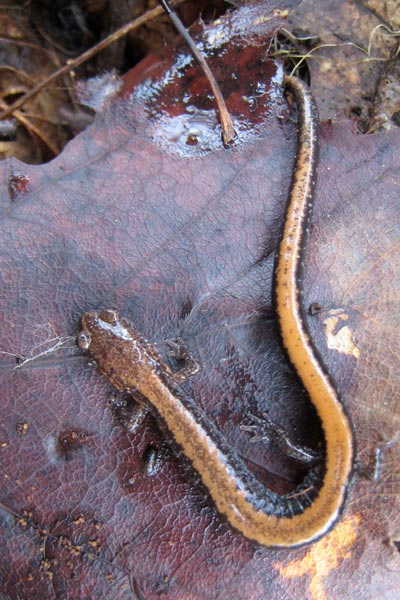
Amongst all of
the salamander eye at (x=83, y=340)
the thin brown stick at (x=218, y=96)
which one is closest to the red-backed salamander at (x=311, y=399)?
the salamander eye at (x=83, y=340)

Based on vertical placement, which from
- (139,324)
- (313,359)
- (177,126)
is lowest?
(313,359)

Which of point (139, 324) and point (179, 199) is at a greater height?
point (179, 199)

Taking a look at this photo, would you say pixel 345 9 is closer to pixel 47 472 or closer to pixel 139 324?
pixel 139 324

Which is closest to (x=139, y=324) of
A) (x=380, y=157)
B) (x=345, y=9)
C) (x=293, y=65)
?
(x=380, y=157)

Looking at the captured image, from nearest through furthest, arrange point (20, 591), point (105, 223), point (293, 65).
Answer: point (20, 591) → point (105, 223) → point (293, 65)

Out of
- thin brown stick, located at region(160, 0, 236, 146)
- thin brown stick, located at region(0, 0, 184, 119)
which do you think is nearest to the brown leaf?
thin brown stick, located at region(160, 0, 236, 146)

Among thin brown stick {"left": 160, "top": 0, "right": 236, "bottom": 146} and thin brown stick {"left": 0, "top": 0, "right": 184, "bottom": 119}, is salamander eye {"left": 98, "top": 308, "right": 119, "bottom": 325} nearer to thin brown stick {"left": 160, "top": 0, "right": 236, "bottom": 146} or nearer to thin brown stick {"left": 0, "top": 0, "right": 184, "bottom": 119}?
thin brown stick {"left": 160, "top": 0, "right": 236, "bottom": 146}

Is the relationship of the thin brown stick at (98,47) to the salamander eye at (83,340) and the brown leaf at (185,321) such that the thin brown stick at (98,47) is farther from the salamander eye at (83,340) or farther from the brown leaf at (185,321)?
the salamander eye at (83,340)

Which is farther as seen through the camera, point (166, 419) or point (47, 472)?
point (166, 419)
